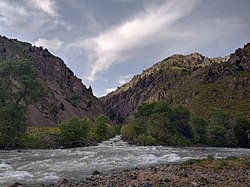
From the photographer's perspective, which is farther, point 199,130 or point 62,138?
point 199,130

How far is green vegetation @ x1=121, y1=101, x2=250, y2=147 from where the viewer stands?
90750 millimetres

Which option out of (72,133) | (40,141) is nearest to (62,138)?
(72,133)

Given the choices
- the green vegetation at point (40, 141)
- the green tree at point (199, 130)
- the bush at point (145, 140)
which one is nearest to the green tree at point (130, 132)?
the bush at point (145, 140)

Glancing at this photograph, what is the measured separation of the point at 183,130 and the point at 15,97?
52285 mm

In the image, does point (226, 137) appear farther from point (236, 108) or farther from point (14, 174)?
point (236, 108)

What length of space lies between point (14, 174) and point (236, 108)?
6491 inches

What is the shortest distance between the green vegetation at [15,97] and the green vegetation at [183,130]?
3561 cm

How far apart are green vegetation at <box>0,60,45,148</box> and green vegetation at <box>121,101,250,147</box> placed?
3561 centimetres

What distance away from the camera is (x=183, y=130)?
96.8m

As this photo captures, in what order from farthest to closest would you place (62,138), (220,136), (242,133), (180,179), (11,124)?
1. (242,133)
2. (220,136)
3. (62,138)
4. (11,124)
5. (180,179)

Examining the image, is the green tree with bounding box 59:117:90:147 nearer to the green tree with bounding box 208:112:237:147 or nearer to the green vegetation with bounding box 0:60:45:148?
the green vegetation with bounding box 0:60:45:148

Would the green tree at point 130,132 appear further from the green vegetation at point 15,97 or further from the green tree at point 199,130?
the green vegetation at point 15,97

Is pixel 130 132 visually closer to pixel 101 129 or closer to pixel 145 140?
pixel 101 129

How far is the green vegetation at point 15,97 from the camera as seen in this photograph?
59531 millimetres
